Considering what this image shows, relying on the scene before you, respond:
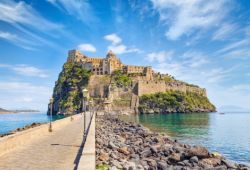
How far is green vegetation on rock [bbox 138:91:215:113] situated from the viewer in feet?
376

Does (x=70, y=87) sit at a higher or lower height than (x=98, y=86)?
higher

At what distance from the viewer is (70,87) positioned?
123438mm

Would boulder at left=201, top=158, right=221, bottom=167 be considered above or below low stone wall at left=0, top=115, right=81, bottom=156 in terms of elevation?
below

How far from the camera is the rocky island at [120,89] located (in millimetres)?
113312

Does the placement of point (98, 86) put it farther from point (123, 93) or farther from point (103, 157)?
point (103, 157)

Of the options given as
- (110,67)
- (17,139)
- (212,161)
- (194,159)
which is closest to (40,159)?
(17,139)

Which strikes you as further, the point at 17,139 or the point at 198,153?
the point at 198,153

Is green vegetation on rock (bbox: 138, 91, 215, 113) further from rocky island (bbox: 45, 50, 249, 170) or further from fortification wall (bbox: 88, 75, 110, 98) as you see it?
fortification wall (bbox: 88, 75, 110, 98)

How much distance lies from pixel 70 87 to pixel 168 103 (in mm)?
44563

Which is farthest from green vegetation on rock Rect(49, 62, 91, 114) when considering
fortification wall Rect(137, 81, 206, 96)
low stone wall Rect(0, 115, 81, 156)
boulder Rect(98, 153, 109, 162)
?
boulder Rect(98, 153, 109, 162)

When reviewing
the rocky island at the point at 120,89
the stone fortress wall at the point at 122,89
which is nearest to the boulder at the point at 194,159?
the rocky island at the point at 120,89

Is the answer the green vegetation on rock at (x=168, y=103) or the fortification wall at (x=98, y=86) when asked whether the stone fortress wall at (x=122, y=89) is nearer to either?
the fortification wall at (x=98, y=86)

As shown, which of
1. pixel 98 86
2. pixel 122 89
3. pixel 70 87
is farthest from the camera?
pixel 70 87

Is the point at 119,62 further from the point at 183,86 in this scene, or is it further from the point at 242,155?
the point at 242,155
